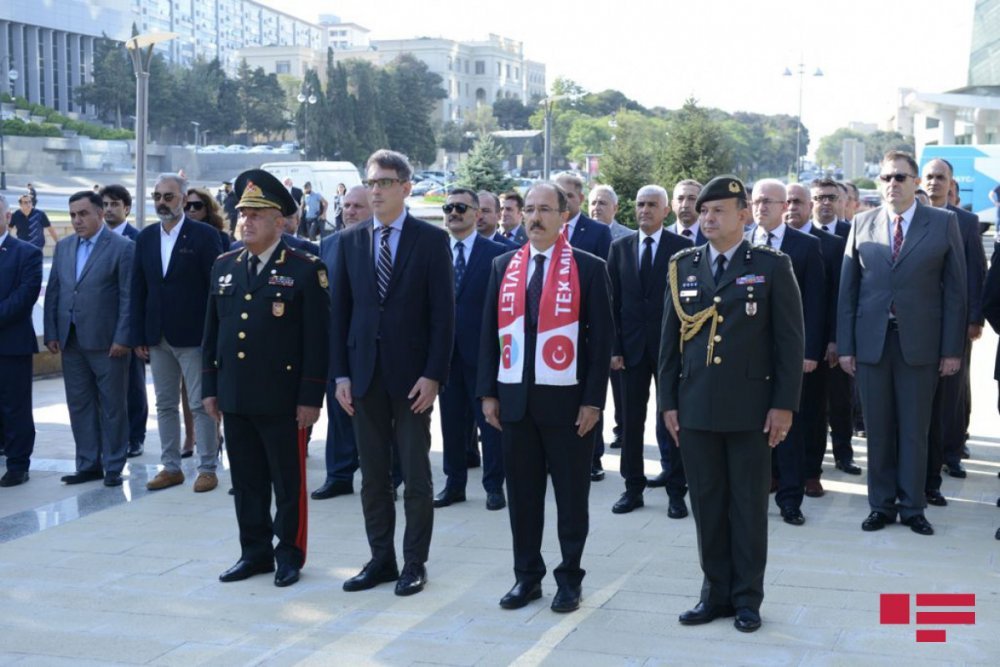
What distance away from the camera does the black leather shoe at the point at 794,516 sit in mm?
7562

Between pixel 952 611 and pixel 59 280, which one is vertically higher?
pixel 59 280

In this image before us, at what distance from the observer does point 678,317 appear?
18.9ft

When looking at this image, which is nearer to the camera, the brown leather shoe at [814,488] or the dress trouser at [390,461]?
the dress trouser at [390,461]

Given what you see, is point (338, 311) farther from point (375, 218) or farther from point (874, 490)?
point (874, 490)

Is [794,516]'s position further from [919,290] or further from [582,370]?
[582,370]

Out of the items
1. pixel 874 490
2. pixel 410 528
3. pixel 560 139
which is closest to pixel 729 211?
pixel 410 528

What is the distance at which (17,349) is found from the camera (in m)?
9.09

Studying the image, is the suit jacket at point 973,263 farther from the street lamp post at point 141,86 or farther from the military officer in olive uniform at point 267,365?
the street lamp post at point 141,86

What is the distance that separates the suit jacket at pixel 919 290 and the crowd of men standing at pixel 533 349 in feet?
0.04

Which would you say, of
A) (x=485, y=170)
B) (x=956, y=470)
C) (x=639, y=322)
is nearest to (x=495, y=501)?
(x=639, y=322)

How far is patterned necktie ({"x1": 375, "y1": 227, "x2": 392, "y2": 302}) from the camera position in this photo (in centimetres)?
614

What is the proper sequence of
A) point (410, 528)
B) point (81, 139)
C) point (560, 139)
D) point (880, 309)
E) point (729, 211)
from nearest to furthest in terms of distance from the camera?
1. point (729, 211)
2. point (410, 528)
3. point (880, 309)
4. point (81, 139)
5. point (560, 139)

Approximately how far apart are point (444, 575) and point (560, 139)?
88024 mm

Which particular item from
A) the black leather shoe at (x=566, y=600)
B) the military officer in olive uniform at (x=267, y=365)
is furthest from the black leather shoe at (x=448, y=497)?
the black leather shoe at (x=566, y=600)
